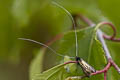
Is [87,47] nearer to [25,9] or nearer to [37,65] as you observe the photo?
[37,65]

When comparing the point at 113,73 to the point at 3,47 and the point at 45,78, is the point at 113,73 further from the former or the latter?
the point at 3,47

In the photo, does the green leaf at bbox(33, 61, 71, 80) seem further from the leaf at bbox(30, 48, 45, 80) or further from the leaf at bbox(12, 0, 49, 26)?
the leaf at bbox(12, 0, 49, 26)

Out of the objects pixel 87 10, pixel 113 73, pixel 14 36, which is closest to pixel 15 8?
pixel 14 36

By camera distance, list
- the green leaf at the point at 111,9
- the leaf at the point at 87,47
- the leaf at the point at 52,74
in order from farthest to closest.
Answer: the green leaf at the point at 111,9 → the leaf at the point at 87,47 → the leaf at the point at 52,74

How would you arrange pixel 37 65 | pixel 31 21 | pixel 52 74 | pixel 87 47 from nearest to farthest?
pixel 52 74, pixel 87 47, pixel 37 65, pixel 31 21

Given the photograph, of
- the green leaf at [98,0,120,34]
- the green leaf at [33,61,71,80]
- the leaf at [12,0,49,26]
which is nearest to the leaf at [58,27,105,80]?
the green leaf at [33,61,71,80]

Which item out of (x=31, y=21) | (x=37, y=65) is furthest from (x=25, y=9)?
(x=37, y=65)

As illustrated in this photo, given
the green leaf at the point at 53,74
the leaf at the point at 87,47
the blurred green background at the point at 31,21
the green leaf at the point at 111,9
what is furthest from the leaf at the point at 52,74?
the green leaf at the point at 111,9

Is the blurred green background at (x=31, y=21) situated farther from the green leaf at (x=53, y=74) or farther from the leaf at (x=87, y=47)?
the green leaf at (x=53, y=74)

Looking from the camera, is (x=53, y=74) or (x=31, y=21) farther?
(x=31, y=21)
